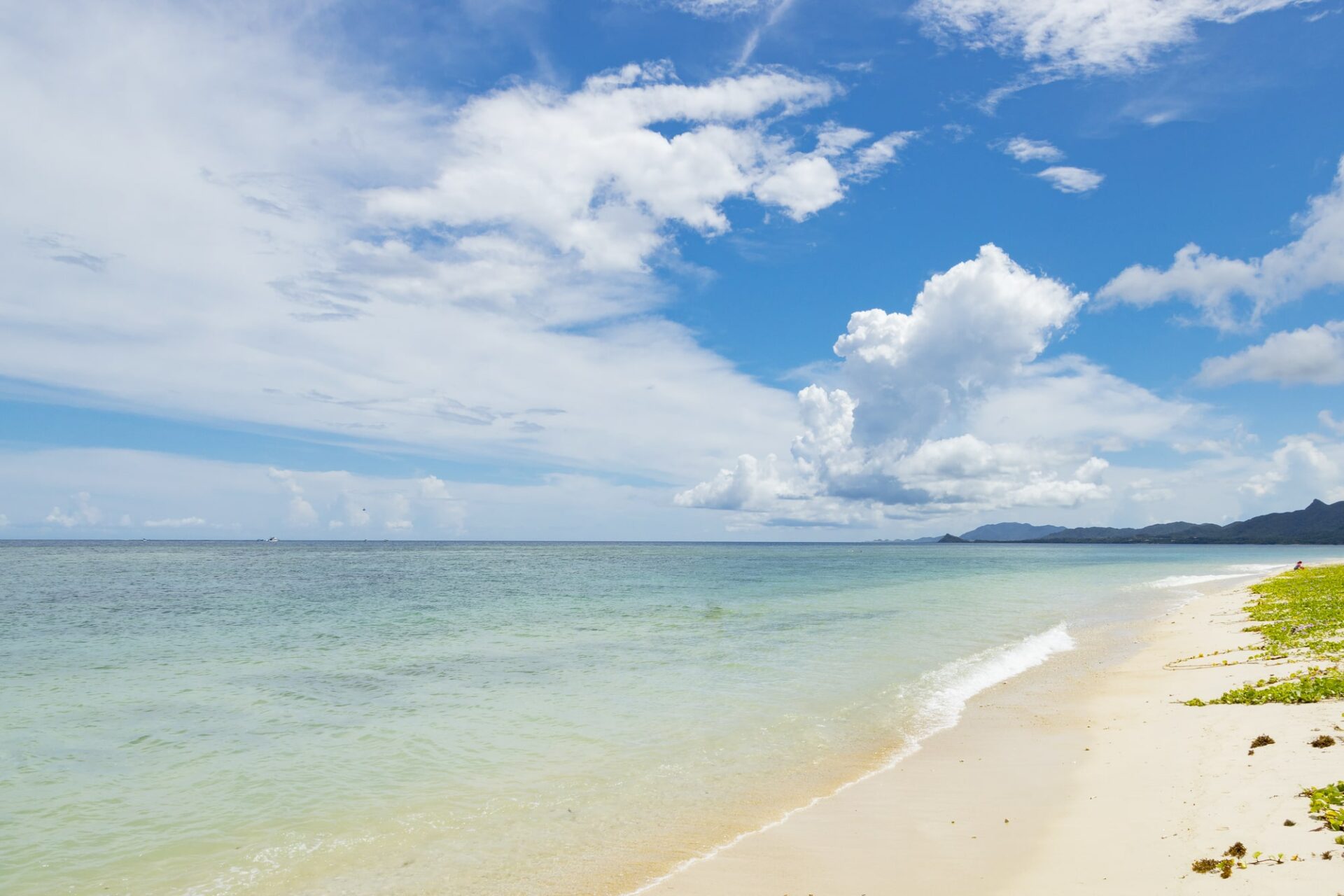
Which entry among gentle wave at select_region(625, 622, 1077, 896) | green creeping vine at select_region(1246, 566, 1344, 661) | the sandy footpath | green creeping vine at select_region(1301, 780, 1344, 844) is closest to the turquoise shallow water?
gentle wave at select_region(625, 622, 1077, 896)

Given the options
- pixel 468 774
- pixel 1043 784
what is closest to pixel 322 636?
pixel 468 774

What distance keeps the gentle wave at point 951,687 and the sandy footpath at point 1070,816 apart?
0.64ft

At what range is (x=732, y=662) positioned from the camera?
2478 centimetres

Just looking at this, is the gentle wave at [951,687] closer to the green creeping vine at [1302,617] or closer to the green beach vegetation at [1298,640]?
the green beach vegetation at [1298,640]

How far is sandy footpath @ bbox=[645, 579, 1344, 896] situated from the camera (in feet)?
27.8

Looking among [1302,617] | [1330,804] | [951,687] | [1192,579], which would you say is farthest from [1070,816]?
[1192,579]

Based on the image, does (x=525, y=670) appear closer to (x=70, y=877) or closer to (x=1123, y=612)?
(x=70, y=877)

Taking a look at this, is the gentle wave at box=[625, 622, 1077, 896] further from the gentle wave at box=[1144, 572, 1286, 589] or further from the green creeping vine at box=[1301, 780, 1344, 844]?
the gentle wave at box=[1144, 572, 1286, 589]

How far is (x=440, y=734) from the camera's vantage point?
1639cm

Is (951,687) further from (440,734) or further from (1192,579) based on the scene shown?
(1192,579)

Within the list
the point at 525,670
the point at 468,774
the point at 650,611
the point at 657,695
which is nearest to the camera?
the point at 468,774

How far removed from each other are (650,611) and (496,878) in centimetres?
3254

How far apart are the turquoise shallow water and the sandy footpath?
42.8 inches

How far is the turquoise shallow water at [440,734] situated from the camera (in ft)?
34.2
